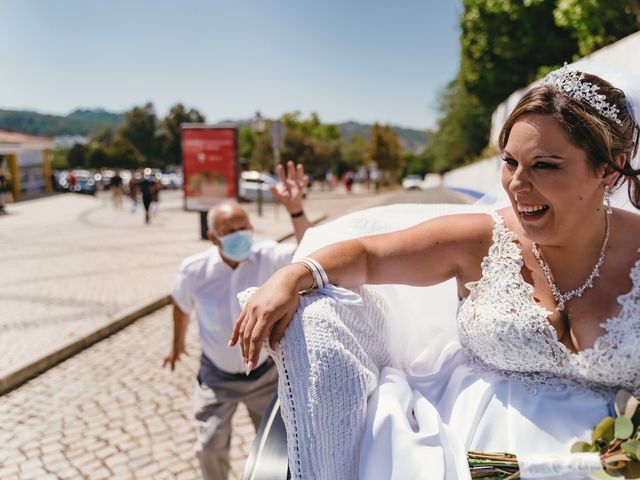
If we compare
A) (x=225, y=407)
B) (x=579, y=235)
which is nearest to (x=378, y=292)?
(x=579, y=235)

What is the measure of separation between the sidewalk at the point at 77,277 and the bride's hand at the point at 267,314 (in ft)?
6.79

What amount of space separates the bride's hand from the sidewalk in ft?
6.79

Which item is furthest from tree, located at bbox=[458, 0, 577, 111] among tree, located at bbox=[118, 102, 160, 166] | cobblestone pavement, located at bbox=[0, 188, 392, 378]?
tree, located at bbox=[118, 102, 160, 166]

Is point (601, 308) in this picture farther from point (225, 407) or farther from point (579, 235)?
point (225, 407)

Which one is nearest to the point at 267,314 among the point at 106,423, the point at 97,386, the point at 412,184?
the point at 106,423

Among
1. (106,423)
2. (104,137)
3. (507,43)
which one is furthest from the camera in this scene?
(104,137)

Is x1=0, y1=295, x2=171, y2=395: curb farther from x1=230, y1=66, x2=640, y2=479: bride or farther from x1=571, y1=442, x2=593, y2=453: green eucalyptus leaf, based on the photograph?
x1=571, y1=442, x2=593, y2=453: green eucalyptus leaf

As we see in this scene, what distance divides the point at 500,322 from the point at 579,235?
374mm

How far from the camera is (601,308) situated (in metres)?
1.60

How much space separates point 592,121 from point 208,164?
39.0 feet

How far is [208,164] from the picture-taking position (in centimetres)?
1271

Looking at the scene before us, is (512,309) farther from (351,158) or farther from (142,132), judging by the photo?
(142,132)

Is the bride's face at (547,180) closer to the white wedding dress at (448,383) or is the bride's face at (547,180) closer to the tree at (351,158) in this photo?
the white wedding dress at (448,383)

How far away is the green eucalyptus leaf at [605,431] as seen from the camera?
1314 mm
